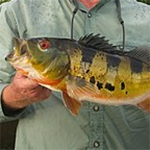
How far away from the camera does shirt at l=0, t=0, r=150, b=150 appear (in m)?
2.48

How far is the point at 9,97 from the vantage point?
2287mm

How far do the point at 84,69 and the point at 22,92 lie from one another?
11.2 inches

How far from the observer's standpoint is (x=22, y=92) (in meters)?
2.11

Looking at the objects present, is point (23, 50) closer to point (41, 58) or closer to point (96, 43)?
point (41, 58)

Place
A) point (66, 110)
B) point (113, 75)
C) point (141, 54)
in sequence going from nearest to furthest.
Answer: point (113, 75) < point (141, 54) < point (66, 110)

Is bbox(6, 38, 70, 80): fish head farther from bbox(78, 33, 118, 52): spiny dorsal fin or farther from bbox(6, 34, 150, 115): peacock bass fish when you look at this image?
bbox(78, 33, 118, 52): spiny dorsal fin

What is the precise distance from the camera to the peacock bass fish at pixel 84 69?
6.46ft

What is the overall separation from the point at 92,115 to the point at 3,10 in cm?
66

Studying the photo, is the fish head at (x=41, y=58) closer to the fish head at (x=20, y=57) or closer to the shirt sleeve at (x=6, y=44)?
the fish head at (x=20, y=57)

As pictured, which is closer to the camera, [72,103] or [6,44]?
[72,103]

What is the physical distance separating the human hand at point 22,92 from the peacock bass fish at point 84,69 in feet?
0.24

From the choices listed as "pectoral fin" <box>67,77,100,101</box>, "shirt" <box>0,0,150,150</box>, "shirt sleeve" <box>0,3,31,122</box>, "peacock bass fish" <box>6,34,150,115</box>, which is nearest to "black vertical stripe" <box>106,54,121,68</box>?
"peacock bass fish" <box>6,34,150,115</box>

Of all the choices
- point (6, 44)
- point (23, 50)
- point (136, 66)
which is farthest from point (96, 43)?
point (6, 44)

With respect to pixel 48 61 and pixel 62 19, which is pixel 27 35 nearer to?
pixel 62 19
